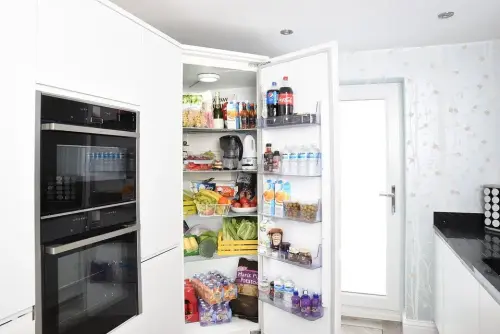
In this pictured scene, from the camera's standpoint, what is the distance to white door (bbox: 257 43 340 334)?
1922mm

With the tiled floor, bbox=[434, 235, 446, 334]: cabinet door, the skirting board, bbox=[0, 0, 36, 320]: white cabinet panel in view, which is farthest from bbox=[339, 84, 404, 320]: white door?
bbox=[0, 0, 36, 320]: white cabinet panel

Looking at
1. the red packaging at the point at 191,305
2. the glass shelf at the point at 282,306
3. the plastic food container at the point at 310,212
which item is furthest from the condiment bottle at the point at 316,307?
the red packaging at the point at 191,305

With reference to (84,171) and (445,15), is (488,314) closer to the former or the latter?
(445,15)

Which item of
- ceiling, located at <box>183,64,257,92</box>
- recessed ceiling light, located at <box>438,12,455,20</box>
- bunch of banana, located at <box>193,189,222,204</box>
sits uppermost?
recessed ceiling light, located at <box>438,12,455,20</box>

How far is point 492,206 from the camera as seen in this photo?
2.38 meters

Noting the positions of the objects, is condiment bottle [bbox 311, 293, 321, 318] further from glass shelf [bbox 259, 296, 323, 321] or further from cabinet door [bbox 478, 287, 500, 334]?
cabinet door [bbox 478, 287, 500, 334]

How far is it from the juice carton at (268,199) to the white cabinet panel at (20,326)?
1.38m

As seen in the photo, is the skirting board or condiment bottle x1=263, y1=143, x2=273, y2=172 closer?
condiment bottle x1=263, y1=143, x2=273, y2=172

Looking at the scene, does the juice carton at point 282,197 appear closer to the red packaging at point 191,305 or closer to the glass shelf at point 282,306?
the glass shelf at point 282,306

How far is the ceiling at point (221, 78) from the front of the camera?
2309mm

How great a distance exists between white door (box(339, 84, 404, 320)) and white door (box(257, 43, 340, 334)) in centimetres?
98

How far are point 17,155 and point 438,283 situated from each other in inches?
106

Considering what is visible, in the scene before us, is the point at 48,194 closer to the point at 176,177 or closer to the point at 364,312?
the point at 176,177

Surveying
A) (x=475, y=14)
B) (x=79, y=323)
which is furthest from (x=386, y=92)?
(x=79, y=323)
